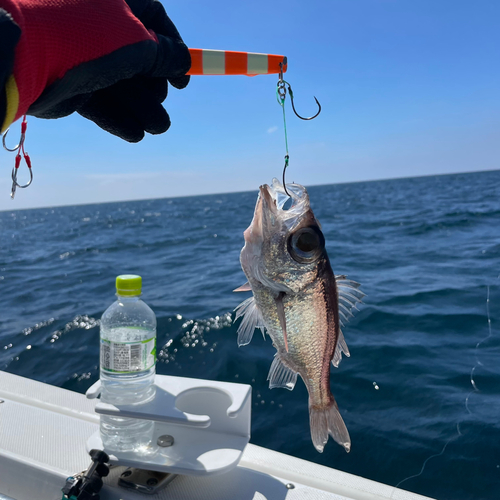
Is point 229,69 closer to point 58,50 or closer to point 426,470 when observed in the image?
point 58,50

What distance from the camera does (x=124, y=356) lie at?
1.96 meters

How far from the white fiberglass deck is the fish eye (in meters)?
1.22

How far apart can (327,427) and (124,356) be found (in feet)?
3.35

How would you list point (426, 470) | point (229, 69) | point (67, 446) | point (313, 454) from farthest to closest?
point (313, 454) → point (426, 470) → point (67, 446) → point (229, 69)

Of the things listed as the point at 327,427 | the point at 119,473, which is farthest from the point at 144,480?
the point at 327,427

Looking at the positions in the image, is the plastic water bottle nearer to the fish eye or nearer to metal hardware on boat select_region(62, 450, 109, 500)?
metal hardware on boat select_region(62, 450, 109, 500)

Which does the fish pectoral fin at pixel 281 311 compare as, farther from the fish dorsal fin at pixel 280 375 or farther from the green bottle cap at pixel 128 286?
the green bottle cap at pixel 128 286

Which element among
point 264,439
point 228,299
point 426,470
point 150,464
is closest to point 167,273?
point 228,299

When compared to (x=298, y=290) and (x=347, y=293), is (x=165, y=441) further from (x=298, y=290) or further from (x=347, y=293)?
(x=347, y=293)

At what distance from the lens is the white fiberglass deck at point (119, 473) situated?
199cm

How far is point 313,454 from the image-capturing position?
12.0ft

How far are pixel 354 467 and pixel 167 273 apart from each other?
28.9ft

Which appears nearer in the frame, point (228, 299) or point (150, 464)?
point (150, 464)

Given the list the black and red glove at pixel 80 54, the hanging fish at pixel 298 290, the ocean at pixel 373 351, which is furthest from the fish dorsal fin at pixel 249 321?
the ocean at pixel 373 351
